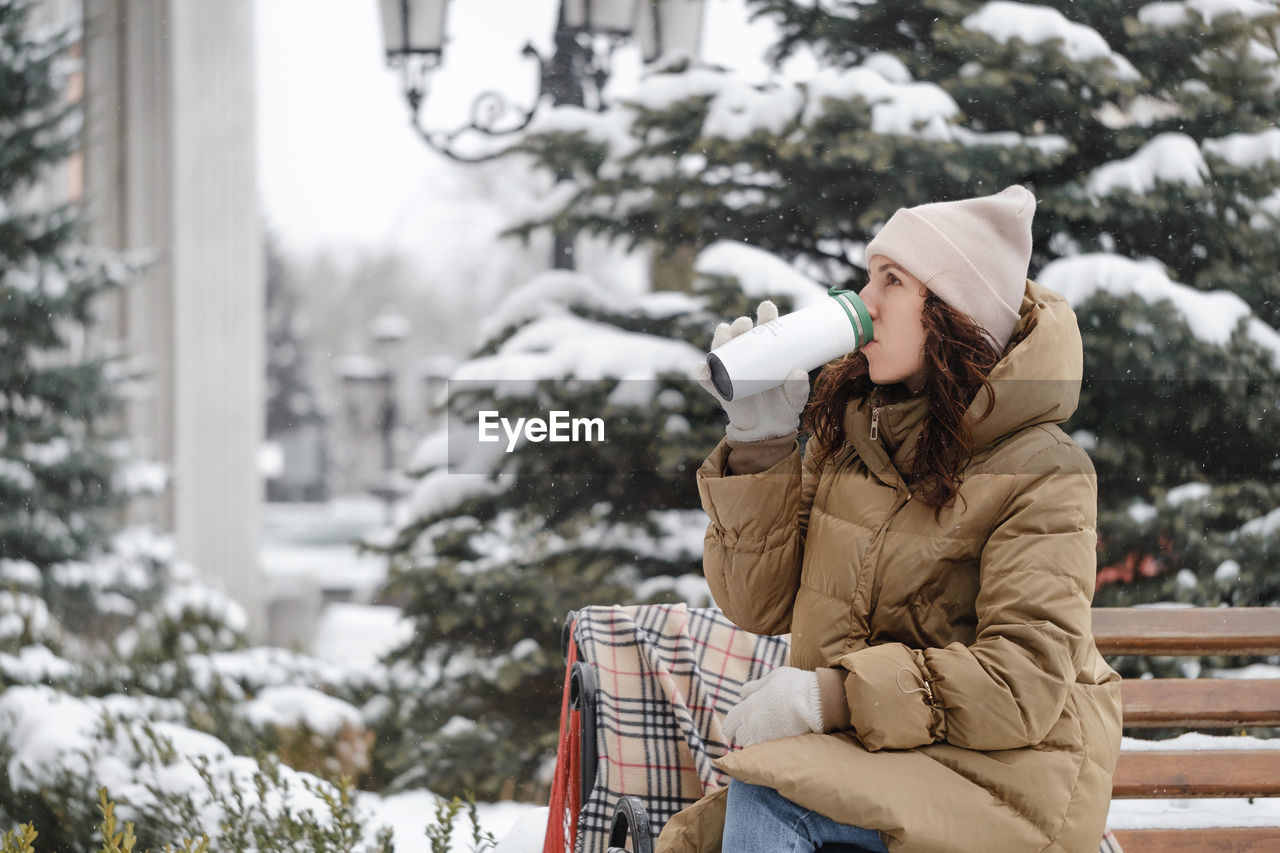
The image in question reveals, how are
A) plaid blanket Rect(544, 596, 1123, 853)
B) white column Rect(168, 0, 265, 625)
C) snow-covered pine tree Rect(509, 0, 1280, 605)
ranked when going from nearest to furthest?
plaid blanket Rect(544, 596, 1123, 853), snow-covered pine tree Rect(509, 0, 1280, 605), white column Rect(168, 0, 265, 625)

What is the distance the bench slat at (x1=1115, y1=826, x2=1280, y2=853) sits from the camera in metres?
2.22

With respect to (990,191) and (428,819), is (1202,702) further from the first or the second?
(428,819)

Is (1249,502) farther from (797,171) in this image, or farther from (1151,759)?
(797,171)

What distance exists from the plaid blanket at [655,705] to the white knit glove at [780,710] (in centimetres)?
43

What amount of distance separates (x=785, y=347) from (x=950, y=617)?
484 mm

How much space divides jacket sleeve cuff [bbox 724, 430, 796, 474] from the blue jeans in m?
0.50

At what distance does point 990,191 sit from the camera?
3523mm

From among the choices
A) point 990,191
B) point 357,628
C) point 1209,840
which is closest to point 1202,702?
point 1209,840

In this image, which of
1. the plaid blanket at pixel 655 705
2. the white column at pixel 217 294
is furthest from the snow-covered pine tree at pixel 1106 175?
the white column at pixel 217 294

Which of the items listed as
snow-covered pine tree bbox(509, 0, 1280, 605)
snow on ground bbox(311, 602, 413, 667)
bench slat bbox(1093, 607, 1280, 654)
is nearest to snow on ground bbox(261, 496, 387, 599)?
snow on ground bbox(311, 602, 413, 667)

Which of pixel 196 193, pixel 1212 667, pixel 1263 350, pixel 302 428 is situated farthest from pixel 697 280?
pixel 302 428

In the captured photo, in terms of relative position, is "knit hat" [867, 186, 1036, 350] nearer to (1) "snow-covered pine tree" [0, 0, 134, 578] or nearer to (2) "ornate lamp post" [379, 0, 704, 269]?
(2) "ornate lamp post" [379, 0, 704, 269]

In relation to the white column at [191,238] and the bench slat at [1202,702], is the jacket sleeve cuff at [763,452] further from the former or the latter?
the white column at [191,238]

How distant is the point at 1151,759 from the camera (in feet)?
7.62
